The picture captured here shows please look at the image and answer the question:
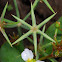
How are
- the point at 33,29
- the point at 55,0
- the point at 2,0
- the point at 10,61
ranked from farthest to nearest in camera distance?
the point at 55,0
the point at 2,0
the point at 10,61
the point at 33,29

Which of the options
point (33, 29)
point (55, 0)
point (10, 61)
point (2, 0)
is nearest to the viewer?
point (33, 29)

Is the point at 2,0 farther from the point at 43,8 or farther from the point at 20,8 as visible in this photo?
the point at 43,8

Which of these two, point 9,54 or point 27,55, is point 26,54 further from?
point 9,54

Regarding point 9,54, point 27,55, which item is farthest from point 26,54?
point 9,54

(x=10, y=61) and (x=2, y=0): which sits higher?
(x=2, y=0)

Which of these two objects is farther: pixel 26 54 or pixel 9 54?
pixel 9 54

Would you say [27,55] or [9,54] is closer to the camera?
[27,55]

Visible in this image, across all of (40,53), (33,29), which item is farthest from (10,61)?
(33,29)

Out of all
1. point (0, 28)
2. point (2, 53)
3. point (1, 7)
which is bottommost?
point (2, 53)
